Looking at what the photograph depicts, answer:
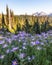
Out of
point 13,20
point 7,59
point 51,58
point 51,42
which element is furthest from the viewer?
point 13,20

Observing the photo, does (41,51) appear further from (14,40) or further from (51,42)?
(14,40)

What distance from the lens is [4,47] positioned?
4.84m

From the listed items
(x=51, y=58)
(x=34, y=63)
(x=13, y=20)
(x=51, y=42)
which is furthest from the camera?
(x=13, y=20)

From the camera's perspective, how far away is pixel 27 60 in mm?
4266

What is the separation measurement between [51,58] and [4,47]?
106 cm

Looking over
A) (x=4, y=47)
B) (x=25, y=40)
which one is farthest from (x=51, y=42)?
(x=4, y=47)

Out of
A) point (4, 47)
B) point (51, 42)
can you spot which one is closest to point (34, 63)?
point (4, 47)

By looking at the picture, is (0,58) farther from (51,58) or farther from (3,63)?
(51,58)

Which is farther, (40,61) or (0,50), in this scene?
(0,50)

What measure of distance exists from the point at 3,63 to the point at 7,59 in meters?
0.13

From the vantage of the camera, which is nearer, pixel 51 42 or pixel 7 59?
pixel 7 59

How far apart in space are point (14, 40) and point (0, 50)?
1041 millimetres

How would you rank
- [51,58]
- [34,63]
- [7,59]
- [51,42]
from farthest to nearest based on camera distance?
1. [51,42]
2. [51,58]
3. [7,59]
4. [34,63]

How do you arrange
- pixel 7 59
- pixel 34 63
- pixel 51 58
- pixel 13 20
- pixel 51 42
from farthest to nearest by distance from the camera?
pixel 13 20 → pixel 51 42 → pixel 51 58 → pixel 7 59 → pixel 34 63
